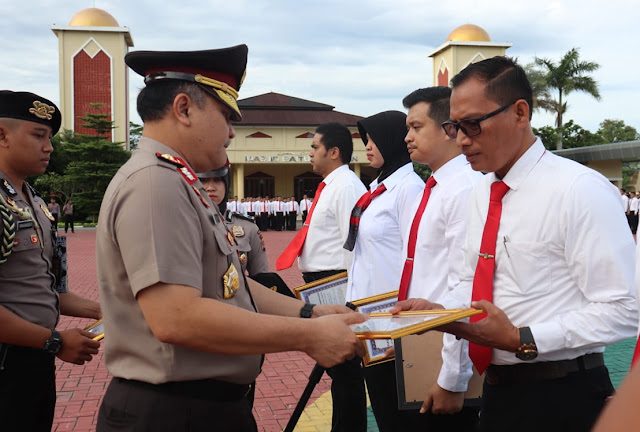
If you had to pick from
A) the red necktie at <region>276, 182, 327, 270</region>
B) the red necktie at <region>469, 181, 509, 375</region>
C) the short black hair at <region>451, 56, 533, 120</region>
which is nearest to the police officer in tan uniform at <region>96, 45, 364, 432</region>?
the red necktie at <region>469, 181, 509, 375</region>

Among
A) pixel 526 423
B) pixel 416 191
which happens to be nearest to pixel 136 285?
pixel 526 423

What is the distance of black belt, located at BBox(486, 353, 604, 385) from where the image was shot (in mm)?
2168

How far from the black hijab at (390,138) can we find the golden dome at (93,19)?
45656 mm

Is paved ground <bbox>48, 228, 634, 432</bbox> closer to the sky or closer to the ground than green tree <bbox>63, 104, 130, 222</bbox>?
closer to the ground

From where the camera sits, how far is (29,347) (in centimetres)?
278

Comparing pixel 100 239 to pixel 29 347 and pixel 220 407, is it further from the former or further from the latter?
pixel 29 347

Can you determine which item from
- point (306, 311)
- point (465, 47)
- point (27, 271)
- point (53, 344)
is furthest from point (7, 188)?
point (465, 47)

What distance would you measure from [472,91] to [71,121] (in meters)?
45.1

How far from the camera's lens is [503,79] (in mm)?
2408

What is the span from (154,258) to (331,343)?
0.63 m

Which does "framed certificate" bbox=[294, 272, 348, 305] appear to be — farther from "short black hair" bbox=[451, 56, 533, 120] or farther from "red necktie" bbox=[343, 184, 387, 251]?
"short black hair" bbox=[451, 56, 533, 120]

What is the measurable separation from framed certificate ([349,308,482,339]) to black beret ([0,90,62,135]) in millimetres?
2104

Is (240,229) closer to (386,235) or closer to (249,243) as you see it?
(249,243)

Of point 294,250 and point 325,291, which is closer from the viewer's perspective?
point 325,291
